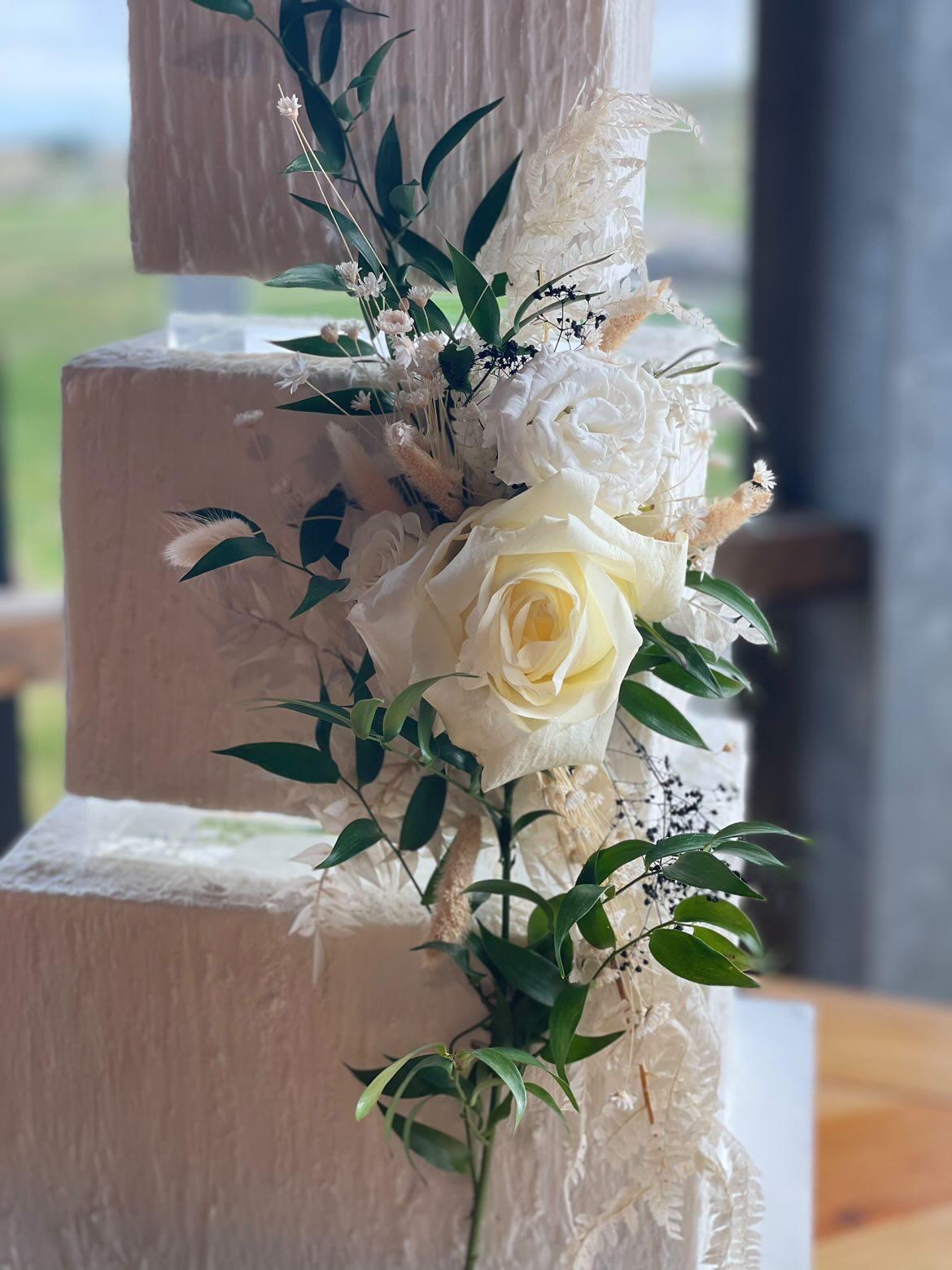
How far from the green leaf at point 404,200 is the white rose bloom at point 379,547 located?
0.49 feet

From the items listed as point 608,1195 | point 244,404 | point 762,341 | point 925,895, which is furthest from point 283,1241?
point 762,341

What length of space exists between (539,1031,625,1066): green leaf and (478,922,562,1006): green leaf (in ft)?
0.08

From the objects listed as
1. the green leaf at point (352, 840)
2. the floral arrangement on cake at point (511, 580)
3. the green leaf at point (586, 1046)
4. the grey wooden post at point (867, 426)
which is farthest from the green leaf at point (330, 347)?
the grey wooden post at point (867, 426)

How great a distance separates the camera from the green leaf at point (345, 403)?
534 mm

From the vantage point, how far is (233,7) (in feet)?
1.77

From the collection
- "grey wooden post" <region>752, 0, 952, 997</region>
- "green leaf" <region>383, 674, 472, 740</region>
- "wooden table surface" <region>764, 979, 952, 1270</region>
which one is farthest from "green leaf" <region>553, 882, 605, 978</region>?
"grey wooden post" <region>752, 0, 952, 997</region>

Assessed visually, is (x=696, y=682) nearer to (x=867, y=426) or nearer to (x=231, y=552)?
(x=231, y=552)

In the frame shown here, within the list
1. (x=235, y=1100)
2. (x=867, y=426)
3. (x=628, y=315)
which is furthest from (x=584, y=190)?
(x=867, y=426)

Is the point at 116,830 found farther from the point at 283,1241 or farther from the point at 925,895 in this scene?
the point at 925,895

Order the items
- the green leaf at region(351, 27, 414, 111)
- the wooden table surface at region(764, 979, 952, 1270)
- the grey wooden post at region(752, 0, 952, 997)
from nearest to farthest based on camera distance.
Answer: the green leaf at region(351, 27, 414, 111)
the wooden table surface at region(764, 979, 952, 1270)
the grey wooden post at region(752, 0, 952, 997)

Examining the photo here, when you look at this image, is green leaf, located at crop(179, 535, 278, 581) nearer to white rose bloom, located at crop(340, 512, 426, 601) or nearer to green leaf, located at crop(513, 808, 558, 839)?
white rose bloom, located at crop(340, 512, 426, 601)

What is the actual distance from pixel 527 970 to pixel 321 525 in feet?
0.75

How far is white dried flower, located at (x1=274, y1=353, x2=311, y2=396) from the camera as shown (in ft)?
1.64

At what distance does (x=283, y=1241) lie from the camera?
634mm
